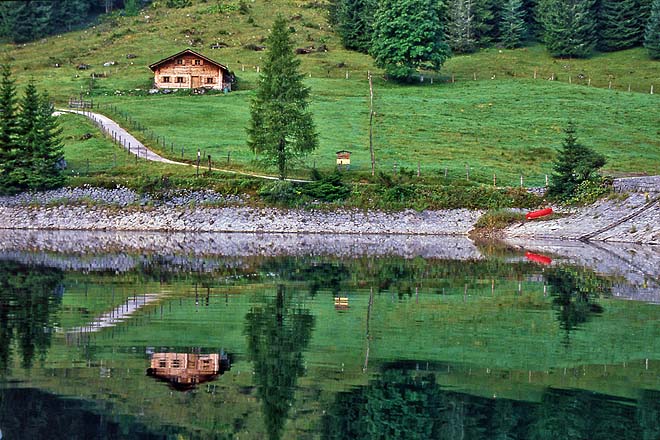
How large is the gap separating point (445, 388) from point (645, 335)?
10.7 meters

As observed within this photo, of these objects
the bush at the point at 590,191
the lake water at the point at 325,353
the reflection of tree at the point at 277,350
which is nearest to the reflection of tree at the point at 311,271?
the lake water at the point at 325,353

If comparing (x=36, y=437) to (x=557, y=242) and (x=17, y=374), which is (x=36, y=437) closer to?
(x=17, y=374)

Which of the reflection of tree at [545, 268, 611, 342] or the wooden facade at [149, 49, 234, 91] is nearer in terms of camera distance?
the reflection of tree at [545, 268, 611, 342]

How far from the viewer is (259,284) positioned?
44.7 metres

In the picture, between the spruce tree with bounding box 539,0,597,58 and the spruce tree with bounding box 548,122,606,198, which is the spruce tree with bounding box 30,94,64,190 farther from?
the spruce tree with bounding box 539,0,597,58

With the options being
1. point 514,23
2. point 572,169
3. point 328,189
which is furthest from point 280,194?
point 514,23

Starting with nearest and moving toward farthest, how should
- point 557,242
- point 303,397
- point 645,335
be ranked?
point 303,397, point 645,335, point 557,242

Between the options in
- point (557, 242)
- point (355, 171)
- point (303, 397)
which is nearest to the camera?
point (303, 397)

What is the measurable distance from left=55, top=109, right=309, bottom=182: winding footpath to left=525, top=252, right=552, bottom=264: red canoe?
87.2 ft

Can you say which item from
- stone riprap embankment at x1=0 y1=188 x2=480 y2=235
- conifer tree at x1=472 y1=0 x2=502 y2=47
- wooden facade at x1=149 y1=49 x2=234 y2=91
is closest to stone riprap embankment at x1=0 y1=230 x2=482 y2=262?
stone riprap embankment at x1=0 y1=188 x2=480 y2=235

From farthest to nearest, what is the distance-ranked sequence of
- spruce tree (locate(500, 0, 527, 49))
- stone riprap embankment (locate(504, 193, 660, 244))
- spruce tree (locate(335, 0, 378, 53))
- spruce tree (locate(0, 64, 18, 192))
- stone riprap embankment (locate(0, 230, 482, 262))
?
spruce tree (locate(500, 0, 527, 49)), spruce tree (locate(335, 0, 378, 53)), spruce tree (locate(0, 64, 18, 192)), stone riprap embankment (locate(504, 193, 660, 244)), stone riprap embankment (locate(0, 230, 482, 262))

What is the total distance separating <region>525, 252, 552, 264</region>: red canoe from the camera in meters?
56.8

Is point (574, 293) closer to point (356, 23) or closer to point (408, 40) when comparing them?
point (408, 40)

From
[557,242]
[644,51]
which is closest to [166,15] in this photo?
[644,51]
